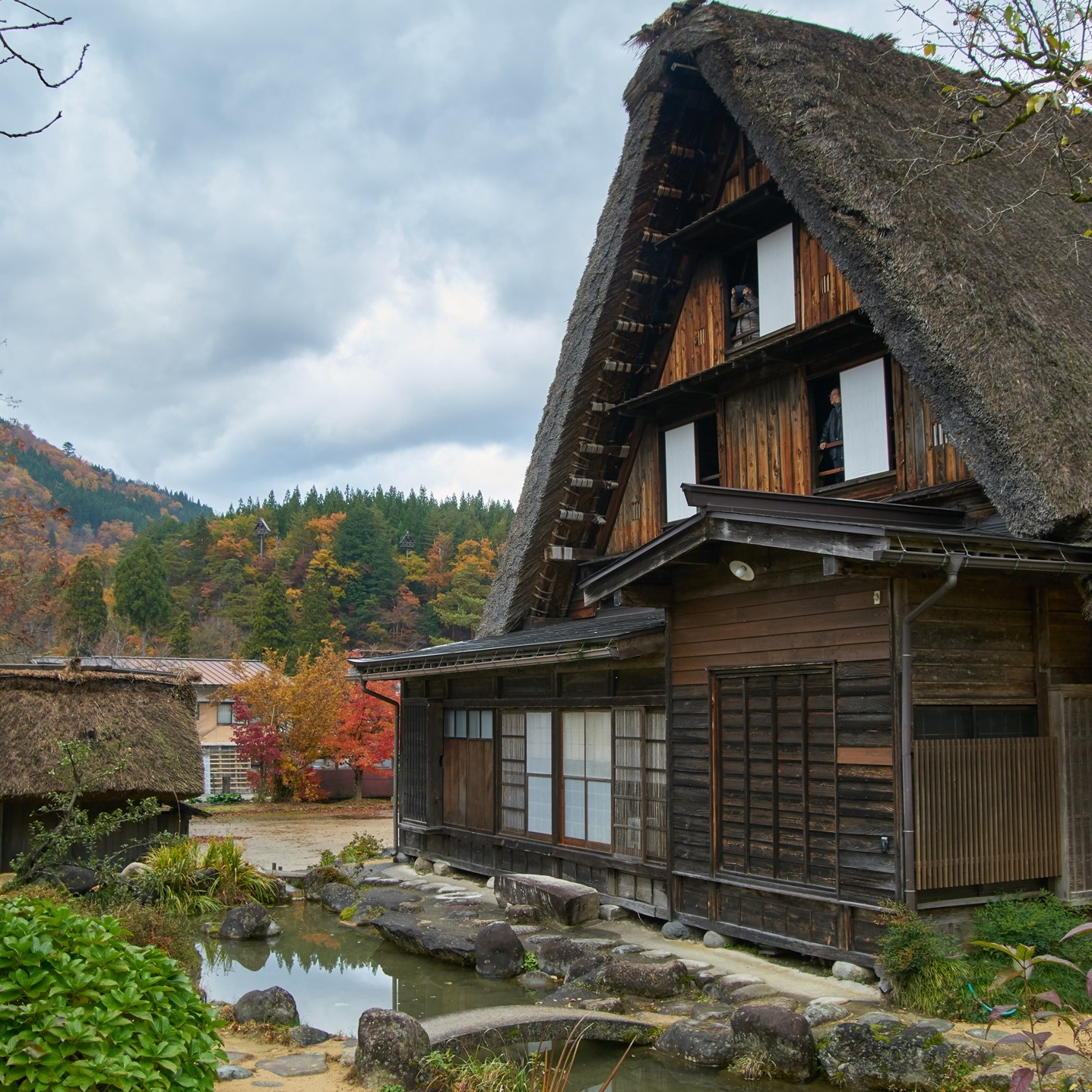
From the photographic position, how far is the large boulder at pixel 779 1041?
6949mm

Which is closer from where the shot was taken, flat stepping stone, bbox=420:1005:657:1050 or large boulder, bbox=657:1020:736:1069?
large boulder, bbox=657:1020:736:1069

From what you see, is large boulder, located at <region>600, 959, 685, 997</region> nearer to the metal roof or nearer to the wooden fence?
the wooden fence

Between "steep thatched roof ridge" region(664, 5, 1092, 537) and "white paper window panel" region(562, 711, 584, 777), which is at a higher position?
"steep thatched roof ridge" region(664, 5, 1092, 537)

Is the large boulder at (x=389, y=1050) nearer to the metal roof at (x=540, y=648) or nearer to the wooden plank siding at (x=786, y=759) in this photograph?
the wooden plank siding at (x=786, y=759)

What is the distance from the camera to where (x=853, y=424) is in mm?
12172

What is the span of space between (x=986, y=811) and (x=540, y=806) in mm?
6567

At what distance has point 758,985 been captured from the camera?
338 inches

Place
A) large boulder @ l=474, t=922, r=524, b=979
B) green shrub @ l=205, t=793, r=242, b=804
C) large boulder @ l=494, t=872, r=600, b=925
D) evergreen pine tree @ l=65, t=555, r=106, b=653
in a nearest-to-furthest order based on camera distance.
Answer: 1. large boulder @ l=474, t=922, r=524, b=979
2. large boulder @ l=494, t=872, r=600, b=925
3. green shrub @ l=205, t=793, r=242, b=804
4. evergreen pine tree @ l=65, t=555, r=106, b=653

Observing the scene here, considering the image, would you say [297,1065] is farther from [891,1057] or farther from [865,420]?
[865,420]

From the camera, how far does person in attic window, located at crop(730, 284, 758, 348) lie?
45.8 feet

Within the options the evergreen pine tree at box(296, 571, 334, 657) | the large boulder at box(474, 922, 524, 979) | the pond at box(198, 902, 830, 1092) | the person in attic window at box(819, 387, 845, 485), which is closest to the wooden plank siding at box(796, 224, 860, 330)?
the person in attic window at box(819, 387, 845, 485)

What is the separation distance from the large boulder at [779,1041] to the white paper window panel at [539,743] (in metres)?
6.68

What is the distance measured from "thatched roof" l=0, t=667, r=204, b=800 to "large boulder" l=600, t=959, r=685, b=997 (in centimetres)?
704

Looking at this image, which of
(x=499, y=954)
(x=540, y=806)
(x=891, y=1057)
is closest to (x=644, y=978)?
(x=499, y=954)
